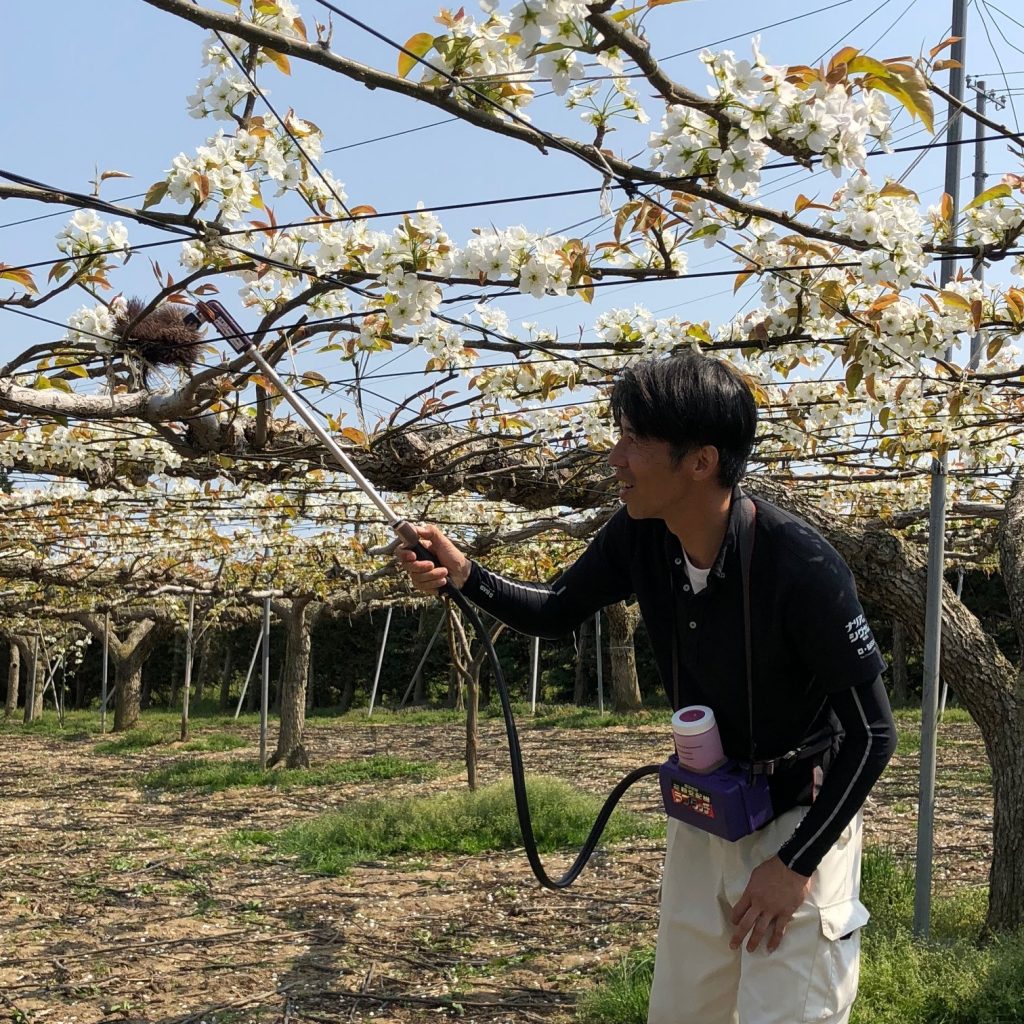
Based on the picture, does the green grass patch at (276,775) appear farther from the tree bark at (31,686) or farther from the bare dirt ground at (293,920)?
the tree bark at (31,686)

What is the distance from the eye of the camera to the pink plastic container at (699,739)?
1.73 m

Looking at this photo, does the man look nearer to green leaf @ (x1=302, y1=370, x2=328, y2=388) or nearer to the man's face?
the man's face

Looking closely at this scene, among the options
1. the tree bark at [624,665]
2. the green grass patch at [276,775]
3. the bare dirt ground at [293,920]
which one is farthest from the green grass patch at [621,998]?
the tree bark at [624,665]

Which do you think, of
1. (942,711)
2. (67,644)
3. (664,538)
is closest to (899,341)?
(664,538)

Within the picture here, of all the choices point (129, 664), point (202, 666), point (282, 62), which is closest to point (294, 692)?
point (129, 664)

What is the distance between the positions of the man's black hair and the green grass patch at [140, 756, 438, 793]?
7.54 meters

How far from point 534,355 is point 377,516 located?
4067 mm

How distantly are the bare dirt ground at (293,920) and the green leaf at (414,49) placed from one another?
2.76m

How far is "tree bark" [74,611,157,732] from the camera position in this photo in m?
16.0

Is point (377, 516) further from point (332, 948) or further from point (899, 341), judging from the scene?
point (899, 341)

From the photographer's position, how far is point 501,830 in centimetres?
589

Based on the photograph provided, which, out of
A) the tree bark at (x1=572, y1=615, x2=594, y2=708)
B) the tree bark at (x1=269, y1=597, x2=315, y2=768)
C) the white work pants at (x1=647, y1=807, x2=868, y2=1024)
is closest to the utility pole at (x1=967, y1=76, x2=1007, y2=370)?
the white work pants at (x1=647, y1=807, x2=868, y2=1024)

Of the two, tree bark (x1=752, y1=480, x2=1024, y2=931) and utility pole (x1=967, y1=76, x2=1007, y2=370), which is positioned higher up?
utility pole (x1=967, y1=76, x2=1007, y2=370)

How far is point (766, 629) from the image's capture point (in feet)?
5.50
